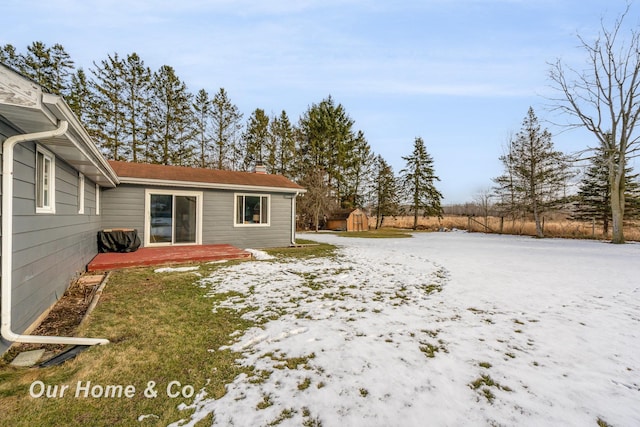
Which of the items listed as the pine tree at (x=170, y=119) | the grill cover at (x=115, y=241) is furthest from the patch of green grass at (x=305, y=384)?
the pine tree at (x=170, y=119)

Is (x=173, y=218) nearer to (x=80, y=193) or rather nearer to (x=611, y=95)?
(x=80, y=193)

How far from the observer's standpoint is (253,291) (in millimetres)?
4629

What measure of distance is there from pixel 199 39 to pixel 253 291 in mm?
9516

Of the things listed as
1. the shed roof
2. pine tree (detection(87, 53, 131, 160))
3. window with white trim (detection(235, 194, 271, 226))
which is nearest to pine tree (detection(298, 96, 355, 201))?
the shed roof

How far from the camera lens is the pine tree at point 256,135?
76.9ft

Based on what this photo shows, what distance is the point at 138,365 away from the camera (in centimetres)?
233

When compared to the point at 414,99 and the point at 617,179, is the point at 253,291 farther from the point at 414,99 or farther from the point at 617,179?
the point at 617,179

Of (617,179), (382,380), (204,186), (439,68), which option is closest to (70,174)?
(204,186)

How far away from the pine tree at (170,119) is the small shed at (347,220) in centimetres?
1188

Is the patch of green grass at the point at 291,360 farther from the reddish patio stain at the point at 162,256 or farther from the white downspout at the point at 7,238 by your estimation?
the reddish patio stain at the point at 162,256

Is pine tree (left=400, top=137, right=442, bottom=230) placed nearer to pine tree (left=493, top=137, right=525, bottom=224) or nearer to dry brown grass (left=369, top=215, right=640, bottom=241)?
dry brown grass (left=369, top=215, right=640, bottom=241)

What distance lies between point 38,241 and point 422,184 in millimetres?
28317

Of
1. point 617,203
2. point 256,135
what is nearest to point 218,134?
point 256,135

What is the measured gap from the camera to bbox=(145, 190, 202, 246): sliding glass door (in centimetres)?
812
